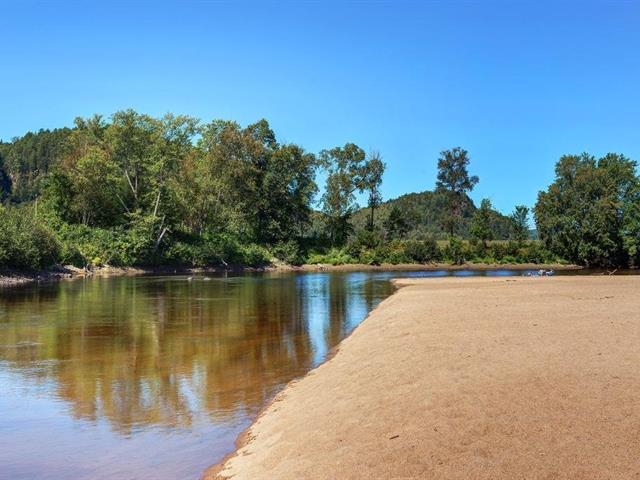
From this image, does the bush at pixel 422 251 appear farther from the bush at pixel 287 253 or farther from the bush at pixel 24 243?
the bush at pixel 24 243

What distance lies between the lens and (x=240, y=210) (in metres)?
84.0

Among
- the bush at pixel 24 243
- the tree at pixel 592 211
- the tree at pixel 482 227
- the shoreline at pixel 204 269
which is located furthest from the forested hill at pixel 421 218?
the bush at pixel 24 243

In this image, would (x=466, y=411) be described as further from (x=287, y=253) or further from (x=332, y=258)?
(x=332, y=258)

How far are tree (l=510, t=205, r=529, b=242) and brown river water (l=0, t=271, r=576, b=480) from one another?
7223 centimetres

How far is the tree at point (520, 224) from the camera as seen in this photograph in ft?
309

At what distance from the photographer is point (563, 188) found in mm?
76562

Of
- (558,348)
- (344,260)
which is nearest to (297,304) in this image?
(558,348)

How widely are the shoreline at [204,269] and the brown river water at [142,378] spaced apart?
934 inches

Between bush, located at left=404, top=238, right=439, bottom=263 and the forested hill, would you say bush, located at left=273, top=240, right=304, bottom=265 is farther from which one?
the forested hill

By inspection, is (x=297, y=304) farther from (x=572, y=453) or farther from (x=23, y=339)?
(x=572, y=453)

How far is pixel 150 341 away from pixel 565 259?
75299mm

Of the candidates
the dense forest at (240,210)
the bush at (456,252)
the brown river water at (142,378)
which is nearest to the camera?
the brown river water at (142,378)

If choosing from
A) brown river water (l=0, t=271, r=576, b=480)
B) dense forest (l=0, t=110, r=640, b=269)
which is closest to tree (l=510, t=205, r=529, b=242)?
dense forest (l=0, t=110, r=640, b=269)

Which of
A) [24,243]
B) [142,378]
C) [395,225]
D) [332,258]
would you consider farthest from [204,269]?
[142,378]
